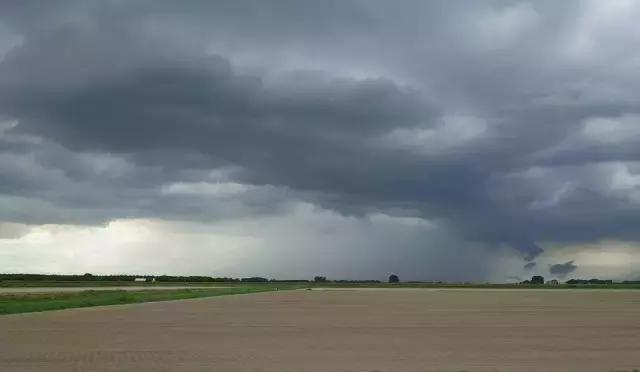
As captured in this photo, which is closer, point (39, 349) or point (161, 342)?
point (39, 349)

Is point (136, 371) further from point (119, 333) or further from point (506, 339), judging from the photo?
point (506, 339)

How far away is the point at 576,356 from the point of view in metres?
24.7

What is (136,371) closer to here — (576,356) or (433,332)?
(576,356)

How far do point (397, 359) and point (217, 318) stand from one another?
83.0 ft

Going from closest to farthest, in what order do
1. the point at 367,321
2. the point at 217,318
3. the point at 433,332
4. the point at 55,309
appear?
the point at 433,332
the point at 367,321
the point at 217,318
the point at 55,309

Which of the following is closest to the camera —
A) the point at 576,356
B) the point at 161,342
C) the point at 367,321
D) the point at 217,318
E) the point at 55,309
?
the point at 576,356

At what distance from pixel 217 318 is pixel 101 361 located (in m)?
24.6

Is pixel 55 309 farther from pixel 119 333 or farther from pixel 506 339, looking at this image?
pixel 506 339

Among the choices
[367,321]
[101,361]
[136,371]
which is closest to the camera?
[136,371]

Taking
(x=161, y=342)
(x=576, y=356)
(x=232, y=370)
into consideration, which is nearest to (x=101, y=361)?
(x=232, y=370)

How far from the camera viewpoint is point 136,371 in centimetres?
2042

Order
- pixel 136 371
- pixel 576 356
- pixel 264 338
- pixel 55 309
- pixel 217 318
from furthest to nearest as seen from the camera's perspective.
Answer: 1. pixel 55 309
2. pixel 217 318
3. pixel 264 338
4. pixel 576 356
5. pixel 136 371

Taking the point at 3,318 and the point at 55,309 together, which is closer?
the point at 3,318

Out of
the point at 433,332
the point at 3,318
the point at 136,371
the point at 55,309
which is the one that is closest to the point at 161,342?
the point at 136,371
